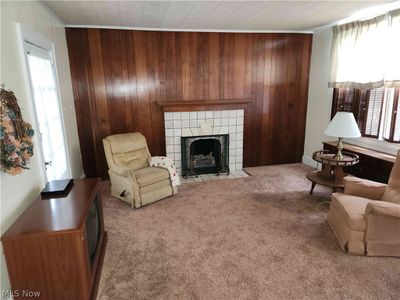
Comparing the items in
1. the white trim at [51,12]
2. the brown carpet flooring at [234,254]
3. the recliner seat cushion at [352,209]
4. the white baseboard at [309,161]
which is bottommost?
the brown carpet flooring at [234,254]

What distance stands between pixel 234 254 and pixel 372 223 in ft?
4.10

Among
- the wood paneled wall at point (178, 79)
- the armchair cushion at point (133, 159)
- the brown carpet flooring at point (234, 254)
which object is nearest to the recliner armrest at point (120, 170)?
the armchair cushion at point (133, 159)

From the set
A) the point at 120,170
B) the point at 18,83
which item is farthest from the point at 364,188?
the point at 18,83

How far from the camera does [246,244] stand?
268cm

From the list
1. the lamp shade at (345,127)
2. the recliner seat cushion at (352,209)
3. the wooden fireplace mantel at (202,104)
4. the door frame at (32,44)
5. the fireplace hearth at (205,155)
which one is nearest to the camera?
the door frame at (32,44)

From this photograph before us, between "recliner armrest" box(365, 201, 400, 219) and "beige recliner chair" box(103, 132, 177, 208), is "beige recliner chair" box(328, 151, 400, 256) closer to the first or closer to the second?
"recliner armrest" box(365, 201, 400, 219)

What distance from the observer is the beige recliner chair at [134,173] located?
346 cm

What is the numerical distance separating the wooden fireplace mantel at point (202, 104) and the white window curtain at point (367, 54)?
1.47 metres

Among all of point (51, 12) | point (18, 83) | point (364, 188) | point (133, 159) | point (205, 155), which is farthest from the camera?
point (205, 155)

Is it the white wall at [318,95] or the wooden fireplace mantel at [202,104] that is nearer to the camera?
the wooden fireplace mantel at [202,104]

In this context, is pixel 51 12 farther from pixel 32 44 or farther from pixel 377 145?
pixel 377 145

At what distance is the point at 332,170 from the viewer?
360cm

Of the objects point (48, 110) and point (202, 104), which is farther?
point (202, 104)

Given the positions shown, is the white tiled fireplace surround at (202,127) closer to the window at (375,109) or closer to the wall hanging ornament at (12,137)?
the window at (375,109)
